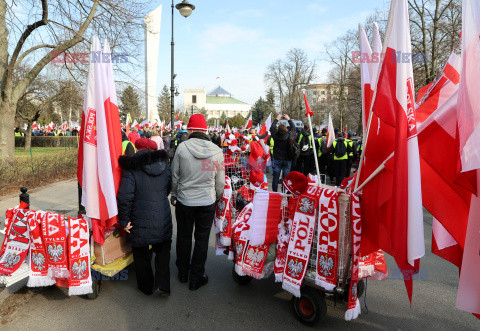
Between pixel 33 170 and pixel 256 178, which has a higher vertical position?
pixel 256 178

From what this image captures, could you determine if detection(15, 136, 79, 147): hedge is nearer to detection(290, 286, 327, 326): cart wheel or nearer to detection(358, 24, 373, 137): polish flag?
detection(290, 286, 327, 326): cart wheel

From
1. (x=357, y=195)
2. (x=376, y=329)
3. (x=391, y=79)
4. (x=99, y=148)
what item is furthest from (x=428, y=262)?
(x=99, y=148)

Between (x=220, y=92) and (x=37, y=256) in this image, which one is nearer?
(x=37, y=256)

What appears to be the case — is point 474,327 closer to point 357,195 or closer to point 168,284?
point 357,195

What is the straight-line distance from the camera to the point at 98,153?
3.42 meters

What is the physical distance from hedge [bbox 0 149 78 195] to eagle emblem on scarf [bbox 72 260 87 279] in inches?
240

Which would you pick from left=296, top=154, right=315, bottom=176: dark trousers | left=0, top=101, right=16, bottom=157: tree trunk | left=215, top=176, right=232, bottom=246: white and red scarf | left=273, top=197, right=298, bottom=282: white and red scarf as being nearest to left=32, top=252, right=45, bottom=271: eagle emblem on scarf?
left=215, top=176, right=232, bottom=246: white and red scarf

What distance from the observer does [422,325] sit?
3301 millimetres

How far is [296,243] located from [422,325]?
1.56 m

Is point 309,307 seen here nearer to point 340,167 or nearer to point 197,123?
point 197,123

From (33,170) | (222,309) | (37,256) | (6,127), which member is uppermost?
(6,127)

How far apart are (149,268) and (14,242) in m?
1.47

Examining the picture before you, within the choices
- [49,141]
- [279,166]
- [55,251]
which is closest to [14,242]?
[55,251]

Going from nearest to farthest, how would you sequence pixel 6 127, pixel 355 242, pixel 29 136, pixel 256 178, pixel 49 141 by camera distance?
pixel 355 242 < pixel 256 178 < pixel 6 127 < pixel 29 136 < pixel 49 141
